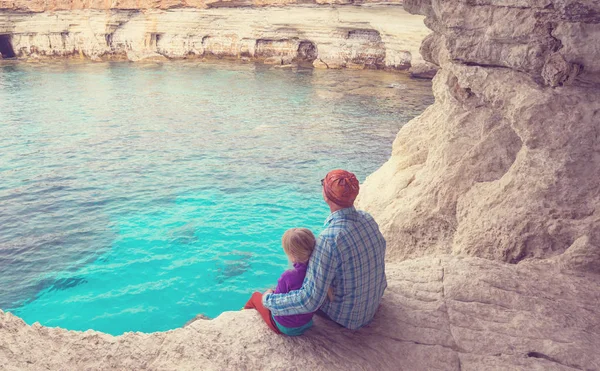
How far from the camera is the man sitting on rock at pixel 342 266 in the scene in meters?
3.44

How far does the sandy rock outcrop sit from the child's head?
2.36 metres

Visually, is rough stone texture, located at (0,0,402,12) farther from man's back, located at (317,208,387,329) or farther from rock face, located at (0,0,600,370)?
man's back, located at (317,208,387,329)

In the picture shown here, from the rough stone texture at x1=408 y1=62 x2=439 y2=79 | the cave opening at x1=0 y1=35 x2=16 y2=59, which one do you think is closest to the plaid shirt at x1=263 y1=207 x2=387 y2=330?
the rough stone texture at x1=408 y1=62 x2=439 y2=79

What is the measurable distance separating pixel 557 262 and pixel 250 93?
775 inches

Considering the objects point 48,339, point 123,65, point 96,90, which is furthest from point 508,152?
point 123,65

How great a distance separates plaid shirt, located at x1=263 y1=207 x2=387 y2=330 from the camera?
11.3 feet

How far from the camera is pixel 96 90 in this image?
23.2 metres

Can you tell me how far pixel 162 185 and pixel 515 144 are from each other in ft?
28.8

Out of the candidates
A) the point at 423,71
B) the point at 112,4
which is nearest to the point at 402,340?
the point at 423,71

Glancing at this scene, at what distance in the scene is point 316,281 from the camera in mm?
3439

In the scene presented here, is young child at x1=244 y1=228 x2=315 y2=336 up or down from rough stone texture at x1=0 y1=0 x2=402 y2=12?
down

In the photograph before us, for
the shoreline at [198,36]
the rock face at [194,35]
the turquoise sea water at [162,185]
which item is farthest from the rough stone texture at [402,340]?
the rock face at [194,35]

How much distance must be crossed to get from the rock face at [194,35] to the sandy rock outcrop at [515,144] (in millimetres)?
24862

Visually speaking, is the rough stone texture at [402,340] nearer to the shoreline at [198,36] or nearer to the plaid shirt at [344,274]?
the plaid shirt at [344,274]
